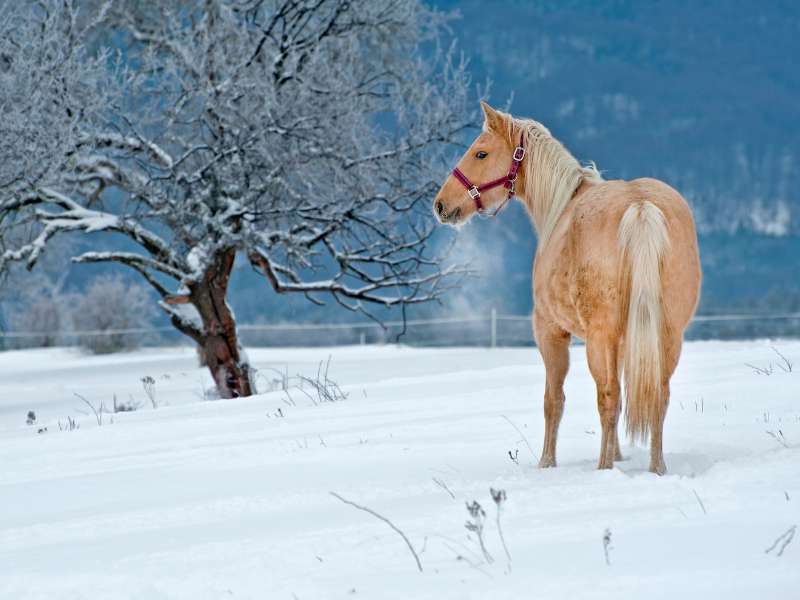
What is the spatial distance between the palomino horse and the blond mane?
0.01m

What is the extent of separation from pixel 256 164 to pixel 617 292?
27.9ft

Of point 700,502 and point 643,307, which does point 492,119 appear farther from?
point 700,502

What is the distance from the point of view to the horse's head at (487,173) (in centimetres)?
481

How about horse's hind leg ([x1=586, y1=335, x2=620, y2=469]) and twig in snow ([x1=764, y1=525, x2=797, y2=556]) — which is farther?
horse's hind leg ([x1=586, y1=335, x2=620, y2=469])

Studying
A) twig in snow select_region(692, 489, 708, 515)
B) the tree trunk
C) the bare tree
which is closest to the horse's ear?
twig in snow select_region(692, 489, 708, 515)

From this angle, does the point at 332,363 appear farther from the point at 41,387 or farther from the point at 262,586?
the point at 262,586

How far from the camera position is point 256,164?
11570 millimetres

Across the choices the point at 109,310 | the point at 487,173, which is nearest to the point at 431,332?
the point at 109,310

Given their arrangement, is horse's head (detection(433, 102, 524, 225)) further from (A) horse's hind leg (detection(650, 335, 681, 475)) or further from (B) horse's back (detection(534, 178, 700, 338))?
(A) horse's hind leg (detection(650, 335, 681, 475))

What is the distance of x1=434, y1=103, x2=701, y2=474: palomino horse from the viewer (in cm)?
367

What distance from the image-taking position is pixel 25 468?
183 inches

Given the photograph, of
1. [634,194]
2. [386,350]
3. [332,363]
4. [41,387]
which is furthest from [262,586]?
[386,350]

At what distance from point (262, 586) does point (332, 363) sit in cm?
1684

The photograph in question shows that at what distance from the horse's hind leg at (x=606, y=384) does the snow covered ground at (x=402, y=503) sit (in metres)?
0.18
